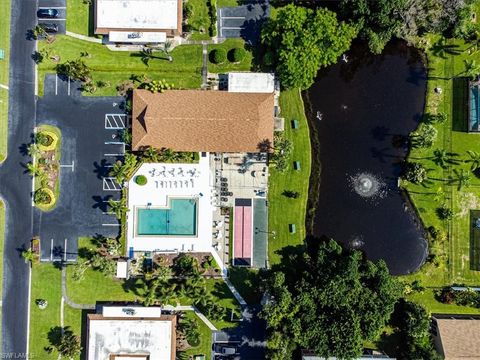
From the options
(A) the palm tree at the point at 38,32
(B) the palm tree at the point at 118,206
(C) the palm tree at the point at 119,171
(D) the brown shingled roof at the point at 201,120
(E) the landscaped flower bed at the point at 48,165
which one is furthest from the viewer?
(E) the landscaped flower bed at the point at 48,165

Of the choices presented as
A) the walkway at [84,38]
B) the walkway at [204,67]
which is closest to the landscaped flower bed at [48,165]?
the walkway at [84,38]

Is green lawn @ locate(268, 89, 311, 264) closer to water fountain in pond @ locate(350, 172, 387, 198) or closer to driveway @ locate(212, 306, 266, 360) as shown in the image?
water fountain in pond @ locate(350, 172, 387, 198)

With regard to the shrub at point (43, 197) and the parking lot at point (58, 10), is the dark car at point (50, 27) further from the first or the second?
the shrub at point (43, 197)

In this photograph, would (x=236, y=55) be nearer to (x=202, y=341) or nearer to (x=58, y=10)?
(x=58, y=10)

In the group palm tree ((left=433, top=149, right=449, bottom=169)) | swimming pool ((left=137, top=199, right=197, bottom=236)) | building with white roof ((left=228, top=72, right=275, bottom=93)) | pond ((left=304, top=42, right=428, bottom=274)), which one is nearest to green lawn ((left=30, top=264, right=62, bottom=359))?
swimming pool ((left=137, top=199, right=197, bottom=236))

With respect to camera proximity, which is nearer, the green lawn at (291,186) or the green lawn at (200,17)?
the green lawn at (291,186)

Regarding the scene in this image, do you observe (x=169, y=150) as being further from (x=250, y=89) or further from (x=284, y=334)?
(x=284, y=334)
